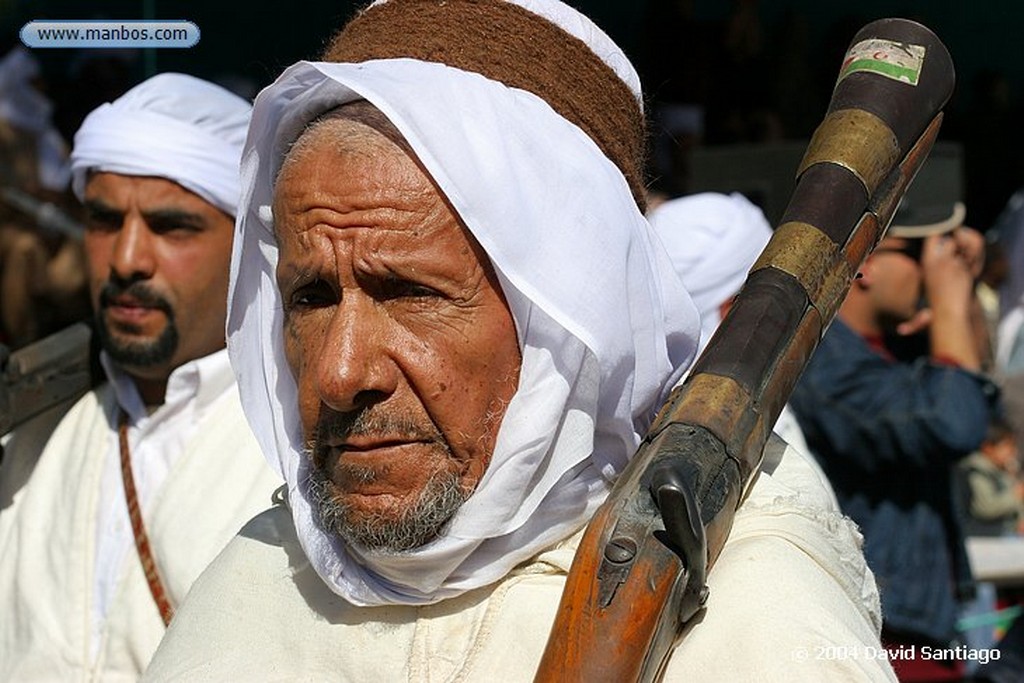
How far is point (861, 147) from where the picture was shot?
2.28 metres

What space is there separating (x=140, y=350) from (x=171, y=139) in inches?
24.4

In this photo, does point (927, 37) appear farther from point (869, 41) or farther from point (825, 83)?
point (825, 83)

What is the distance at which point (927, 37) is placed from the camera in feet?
7.79

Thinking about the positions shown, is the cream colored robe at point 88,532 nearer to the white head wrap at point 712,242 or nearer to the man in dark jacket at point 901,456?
the man in dark jacket at point 901,456

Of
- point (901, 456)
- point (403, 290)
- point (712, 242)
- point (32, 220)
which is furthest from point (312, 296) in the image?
point (32, 220)

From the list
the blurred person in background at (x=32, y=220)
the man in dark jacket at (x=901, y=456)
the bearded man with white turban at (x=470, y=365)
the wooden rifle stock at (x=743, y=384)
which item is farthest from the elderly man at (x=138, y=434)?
the blurred person in background at (x=32, y=220)

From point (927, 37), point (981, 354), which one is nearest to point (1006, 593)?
point (981, 354)

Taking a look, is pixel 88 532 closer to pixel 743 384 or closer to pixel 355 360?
pixel 355 360

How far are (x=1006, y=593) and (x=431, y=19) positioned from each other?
5.25 m

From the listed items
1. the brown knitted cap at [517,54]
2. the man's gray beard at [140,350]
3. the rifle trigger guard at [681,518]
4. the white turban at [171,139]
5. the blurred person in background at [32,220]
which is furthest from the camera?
the blurred person in background at [32,220]

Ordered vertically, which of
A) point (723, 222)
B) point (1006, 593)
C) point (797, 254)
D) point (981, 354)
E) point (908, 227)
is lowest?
point (1006, 593)

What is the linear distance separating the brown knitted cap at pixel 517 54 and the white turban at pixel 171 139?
173cm

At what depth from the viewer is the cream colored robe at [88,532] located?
3697mm

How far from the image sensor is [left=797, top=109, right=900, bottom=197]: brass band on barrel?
2.28 meters
